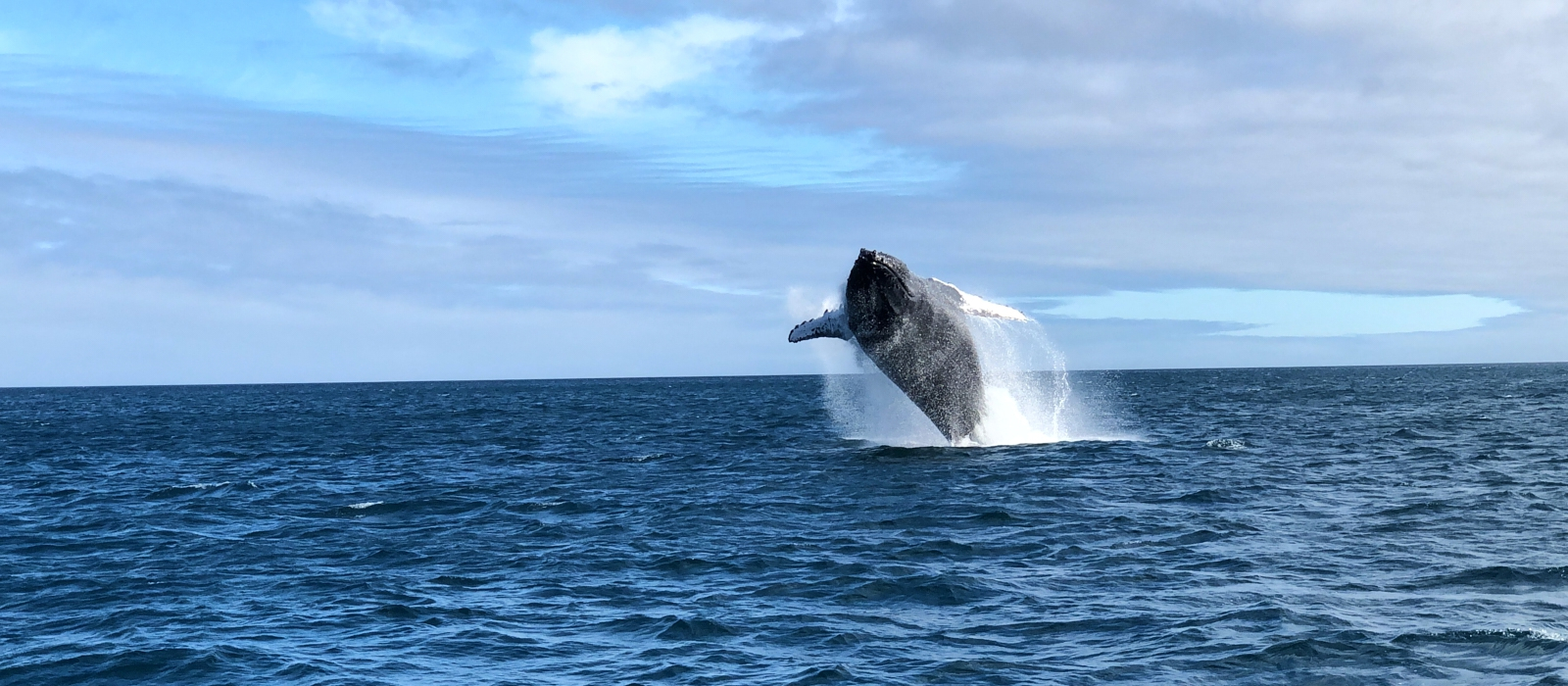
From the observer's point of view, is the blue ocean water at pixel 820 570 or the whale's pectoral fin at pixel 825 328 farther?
the whale's pectoral fin at pixel 825 328

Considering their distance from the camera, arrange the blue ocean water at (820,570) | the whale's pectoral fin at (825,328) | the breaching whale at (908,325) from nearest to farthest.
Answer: the blue ocean water at (820,570)
the breaching whale at (908,325)
the whale's pectoral fin at (825,328)

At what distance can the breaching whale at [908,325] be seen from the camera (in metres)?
21.2

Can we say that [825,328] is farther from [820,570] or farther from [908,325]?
[820,570]

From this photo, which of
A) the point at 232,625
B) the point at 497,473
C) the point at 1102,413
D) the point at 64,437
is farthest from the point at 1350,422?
the point at 64,437

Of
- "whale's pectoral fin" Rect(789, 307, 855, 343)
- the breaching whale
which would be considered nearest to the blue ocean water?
the breaching whale

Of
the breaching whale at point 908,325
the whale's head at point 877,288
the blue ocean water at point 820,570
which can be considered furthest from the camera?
the breaching whale at point 908,325

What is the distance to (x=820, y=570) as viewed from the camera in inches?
595

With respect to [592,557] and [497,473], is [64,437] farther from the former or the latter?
[592,557]

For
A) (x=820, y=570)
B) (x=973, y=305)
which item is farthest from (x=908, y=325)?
(x=820, y=570)

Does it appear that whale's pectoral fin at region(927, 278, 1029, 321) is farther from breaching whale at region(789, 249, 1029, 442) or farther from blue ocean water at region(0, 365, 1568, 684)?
blue ocean water at region(0, 365, 1568, 684)

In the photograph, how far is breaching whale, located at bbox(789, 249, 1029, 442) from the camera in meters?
21.2

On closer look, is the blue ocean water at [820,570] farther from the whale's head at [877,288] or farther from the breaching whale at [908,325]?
the whale's head at [877,288]

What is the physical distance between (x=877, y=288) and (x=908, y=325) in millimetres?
1644

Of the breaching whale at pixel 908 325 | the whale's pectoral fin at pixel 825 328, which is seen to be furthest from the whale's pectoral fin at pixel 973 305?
the whale's pectoral fin at pixel 825 328
